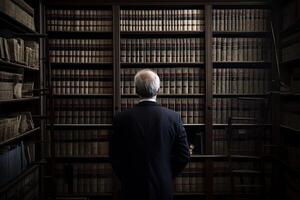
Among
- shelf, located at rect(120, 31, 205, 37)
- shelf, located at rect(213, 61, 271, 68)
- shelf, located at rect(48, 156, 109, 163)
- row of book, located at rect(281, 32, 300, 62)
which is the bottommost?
shelf, located at rect(48, 156, 109, 163)

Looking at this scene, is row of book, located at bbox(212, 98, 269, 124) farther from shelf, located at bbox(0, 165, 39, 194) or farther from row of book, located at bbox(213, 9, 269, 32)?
shelf, located at bbox(0, 165, 39, 194)

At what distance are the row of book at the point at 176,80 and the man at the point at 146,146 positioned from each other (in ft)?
6.00

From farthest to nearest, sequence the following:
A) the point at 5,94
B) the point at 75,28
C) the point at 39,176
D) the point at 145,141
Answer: the point at 75,28 → the point at 39,176 → the point at 5,94 → the point at 145,141

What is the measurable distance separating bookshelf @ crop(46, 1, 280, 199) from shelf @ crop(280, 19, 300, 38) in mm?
169

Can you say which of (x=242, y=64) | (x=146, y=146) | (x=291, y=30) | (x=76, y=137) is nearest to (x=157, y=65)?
(x=242, y=64)

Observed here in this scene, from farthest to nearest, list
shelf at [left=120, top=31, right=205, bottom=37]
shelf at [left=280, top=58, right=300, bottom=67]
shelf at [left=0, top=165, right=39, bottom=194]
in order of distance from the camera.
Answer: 1. shelf at [left=120, top=31, right=205, bottom=37]
2. shelf at [left=280, top=58, right=300, bottom=67]
3. shelf at [left=0, top=165, right=39, bottom=194]

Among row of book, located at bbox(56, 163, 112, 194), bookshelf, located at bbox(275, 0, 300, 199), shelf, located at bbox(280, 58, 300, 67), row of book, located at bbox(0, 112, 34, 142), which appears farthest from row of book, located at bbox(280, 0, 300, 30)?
row of book, located at bbox(0, 112, 34, 142)

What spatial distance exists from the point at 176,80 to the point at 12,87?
1.68 m

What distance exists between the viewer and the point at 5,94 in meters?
2.94

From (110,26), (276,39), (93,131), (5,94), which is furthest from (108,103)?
(276,39)

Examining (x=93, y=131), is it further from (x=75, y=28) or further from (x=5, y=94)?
(x=5, y=94)

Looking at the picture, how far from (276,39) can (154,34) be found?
1.23 m

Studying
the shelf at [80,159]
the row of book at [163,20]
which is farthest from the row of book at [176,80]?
the shelf at [80,159]

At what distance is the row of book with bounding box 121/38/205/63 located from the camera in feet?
13.5
